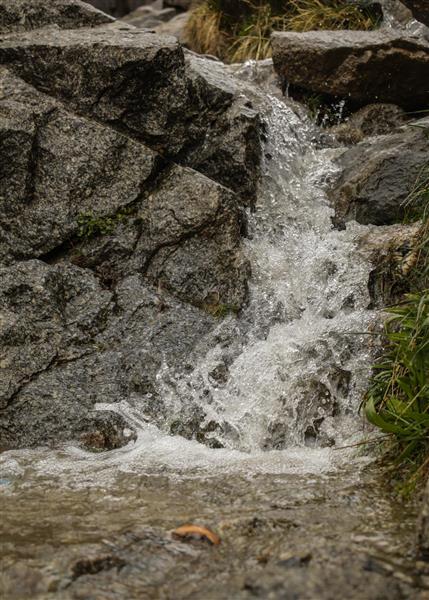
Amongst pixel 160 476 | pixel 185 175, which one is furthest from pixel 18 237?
pixel 160 476

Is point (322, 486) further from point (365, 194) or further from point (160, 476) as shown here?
point (365, 194)

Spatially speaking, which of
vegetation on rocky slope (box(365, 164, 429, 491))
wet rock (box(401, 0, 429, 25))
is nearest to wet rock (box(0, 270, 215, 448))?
vegetation on rocky slope (box(365, 164, 429, 491))

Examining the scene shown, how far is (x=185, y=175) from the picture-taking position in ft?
19.3

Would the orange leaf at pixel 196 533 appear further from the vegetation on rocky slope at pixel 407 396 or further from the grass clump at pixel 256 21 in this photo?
the grass clump at pixel 256 21

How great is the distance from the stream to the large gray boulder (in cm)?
125

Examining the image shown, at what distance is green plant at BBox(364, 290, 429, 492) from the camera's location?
3.60 metres

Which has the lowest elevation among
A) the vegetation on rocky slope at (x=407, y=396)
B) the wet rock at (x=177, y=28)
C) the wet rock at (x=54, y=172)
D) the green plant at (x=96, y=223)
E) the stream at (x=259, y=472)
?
the stream at (x=259, y=472)

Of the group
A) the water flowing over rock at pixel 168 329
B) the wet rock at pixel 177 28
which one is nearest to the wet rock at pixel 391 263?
the water flowing over rock at pixel 168 329

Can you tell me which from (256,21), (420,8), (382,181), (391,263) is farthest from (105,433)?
(256,21)

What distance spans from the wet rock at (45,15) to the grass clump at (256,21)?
3.05 meters

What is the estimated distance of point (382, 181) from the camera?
239 inches

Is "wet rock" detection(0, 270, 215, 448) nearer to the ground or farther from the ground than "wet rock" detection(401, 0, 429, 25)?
nearer to the ground

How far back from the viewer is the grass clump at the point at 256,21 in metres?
9.48

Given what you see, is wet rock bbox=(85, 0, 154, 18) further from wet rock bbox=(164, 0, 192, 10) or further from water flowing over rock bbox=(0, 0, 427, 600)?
water flowing over rock bbox=(0, 0, 427, 600)
